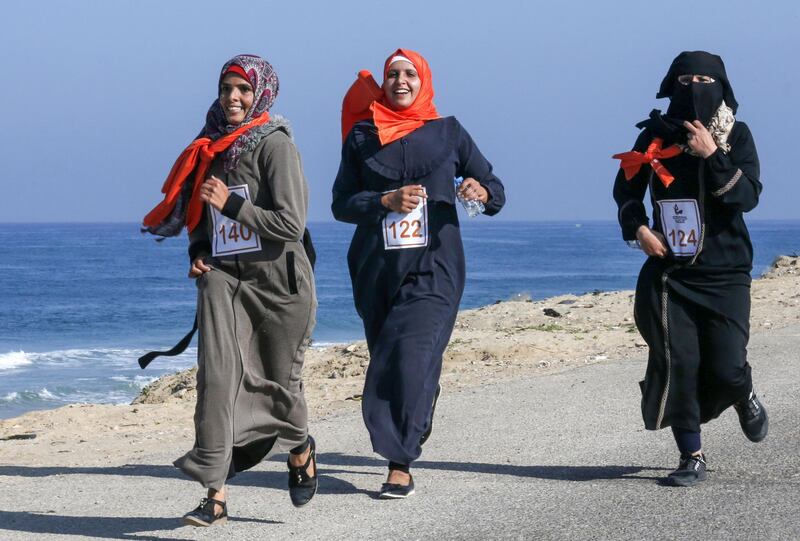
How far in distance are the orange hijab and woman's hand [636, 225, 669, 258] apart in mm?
1195

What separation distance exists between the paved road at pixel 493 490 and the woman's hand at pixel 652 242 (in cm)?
112

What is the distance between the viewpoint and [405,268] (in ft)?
21.5

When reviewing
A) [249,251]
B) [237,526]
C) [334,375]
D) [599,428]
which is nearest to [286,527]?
[237,526]

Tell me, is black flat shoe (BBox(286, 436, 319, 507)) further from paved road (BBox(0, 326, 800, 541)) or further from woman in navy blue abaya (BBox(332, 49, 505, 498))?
woman in navy blue abaya (BBox(332, 49, 505, 498))

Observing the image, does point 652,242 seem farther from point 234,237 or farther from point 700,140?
point 234,237

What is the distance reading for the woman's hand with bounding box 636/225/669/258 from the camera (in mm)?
6457

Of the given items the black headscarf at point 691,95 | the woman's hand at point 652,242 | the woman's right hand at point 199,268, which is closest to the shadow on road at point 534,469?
the woman's hand at point 652,242

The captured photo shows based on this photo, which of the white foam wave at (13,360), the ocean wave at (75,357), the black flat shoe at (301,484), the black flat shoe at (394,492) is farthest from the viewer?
the ocean wave at (75,357)

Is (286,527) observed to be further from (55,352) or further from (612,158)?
(55,352)

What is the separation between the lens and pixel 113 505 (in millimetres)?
6441

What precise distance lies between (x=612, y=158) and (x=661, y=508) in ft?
5.87

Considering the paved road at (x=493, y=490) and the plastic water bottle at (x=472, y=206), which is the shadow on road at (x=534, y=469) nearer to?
the paved road at (x=493, y=490)

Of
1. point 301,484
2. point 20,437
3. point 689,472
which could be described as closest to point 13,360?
point 20,437

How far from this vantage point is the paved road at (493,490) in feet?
18.6
